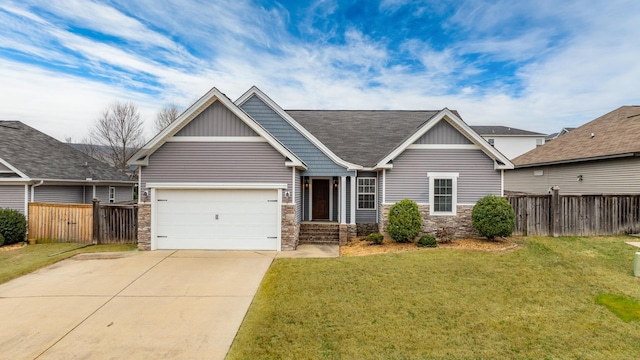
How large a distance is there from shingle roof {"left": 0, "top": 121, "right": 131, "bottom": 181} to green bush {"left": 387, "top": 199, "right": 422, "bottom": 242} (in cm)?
1563

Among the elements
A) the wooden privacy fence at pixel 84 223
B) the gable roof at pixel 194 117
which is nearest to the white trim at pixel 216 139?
the gable roof at pixel 194 117

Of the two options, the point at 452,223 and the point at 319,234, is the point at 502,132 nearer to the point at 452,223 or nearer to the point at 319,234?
the point at 452,223

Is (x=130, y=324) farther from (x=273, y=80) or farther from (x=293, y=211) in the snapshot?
(x=273, y=80)

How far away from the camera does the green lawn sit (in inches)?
180

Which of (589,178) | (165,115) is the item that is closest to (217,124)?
(589,178)

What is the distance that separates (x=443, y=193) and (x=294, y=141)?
653 cm

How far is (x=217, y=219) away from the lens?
35.2ft

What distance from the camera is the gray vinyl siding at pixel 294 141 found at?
489 inches

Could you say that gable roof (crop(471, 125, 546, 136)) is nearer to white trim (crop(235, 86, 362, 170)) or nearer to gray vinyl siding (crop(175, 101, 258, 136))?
white trim (crop(235, 86, 362, 170))

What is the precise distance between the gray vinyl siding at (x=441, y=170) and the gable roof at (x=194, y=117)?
432 centimetres

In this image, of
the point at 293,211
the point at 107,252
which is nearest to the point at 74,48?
the point at 107,252

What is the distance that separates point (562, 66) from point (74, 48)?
94.8 feet

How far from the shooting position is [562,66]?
18750 mm

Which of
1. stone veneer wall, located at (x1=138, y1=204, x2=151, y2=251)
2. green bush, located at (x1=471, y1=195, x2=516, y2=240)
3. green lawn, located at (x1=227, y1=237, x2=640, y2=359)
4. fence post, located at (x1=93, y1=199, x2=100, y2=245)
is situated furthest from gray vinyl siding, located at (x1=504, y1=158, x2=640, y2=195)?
fence post, located at (x1=93, y1=199, x2=100, y2=245)
